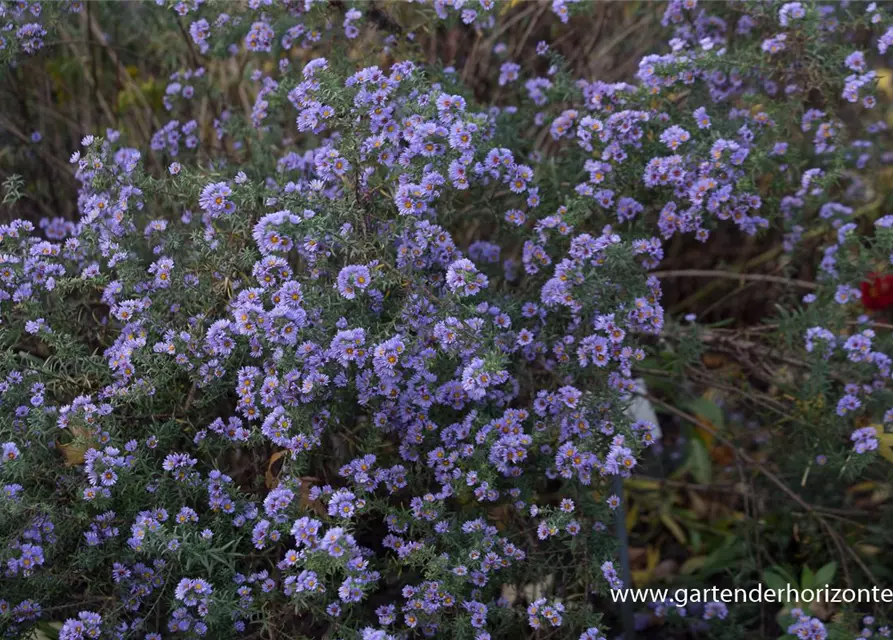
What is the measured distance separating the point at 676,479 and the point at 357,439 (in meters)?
1.64

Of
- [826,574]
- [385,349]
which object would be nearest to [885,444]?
[826,574]

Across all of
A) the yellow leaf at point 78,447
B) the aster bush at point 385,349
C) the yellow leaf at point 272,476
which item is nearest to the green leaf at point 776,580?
the aster bush at point 385,349

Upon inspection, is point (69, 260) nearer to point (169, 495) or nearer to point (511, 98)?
point (169, 495)

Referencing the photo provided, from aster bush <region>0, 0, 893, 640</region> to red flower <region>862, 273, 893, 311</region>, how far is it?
0.07 meters

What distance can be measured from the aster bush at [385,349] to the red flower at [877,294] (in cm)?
7

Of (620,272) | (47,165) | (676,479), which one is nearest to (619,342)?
(620,272)

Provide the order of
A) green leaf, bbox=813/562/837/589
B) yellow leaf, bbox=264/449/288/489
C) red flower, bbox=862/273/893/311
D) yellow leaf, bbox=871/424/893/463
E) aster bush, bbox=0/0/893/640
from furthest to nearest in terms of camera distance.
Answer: red flower, bbox=862/273/893/311, green leaf, bbox=813/562/837/589, yellow leaf, bbox=871/424/893/463, yellow leaf, bbox=264/449/288/489, aster bush, bbox=0/0/893/640

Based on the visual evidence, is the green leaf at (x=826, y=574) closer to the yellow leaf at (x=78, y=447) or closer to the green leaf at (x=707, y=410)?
the green leaf at (x=707, y=410)

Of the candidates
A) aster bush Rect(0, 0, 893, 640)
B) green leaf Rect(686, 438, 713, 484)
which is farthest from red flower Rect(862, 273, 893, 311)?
green leaf Rect(686, 438, 713, 484)

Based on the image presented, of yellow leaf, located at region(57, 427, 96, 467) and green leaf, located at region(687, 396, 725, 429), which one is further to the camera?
green leaf, located at region(687, 396, 725, 429)

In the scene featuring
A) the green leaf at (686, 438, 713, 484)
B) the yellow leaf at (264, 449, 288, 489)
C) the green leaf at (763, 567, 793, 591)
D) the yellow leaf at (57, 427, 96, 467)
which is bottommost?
the green leaf at (763, 567, 793, 591)

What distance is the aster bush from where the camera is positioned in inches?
83.2

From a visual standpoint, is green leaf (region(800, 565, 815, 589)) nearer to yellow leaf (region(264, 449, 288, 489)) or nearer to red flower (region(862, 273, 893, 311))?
red flower (region(862, 273, 893, 311))

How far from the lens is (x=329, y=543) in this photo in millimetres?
1882
